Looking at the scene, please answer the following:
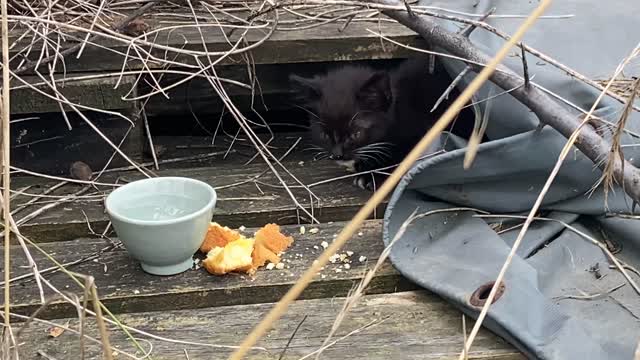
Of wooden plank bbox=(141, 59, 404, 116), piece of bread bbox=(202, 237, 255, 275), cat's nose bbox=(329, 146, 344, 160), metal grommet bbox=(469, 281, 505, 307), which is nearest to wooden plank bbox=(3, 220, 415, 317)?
piece of bread bbox=(202, 237, 255, 275)

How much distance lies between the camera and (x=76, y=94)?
66.8 inches

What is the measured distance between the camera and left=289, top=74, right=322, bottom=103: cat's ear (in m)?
1.99

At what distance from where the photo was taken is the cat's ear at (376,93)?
6.39 ft

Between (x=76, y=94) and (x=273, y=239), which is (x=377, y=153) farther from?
(x=76, y=94)

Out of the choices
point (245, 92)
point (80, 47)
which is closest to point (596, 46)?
point (245, 92)

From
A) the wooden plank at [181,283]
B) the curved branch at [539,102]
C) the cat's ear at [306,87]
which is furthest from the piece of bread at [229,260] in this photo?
the cat's ear at [306,87]

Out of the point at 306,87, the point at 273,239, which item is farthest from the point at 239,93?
the point at 273,239

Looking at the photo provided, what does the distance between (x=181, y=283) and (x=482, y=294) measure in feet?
1.69

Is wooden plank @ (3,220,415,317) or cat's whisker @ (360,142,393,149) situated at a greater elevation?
cat's whisker @ (360,142,393,149)

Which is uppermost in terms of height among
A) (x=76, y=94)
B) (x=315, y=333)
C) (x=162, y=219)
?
(x=76, y=94)

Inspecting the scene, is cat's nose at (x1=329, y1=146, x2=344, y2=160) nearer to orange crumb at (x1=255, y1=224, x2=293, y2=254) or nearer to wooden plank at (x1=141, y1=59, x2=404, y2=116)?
wooden plank at (x1=141, y1=59, x2=404, y2=116)

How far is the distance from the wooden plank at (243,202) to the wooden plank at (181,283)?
0.08 meters

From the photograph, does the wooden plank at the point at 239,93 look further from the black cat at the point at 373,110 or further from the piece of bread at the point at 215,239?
the piece of bread at the point at 215,239

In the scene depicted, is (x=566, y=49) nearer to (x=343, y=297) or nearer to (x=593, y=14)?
(x=593, y=14)
